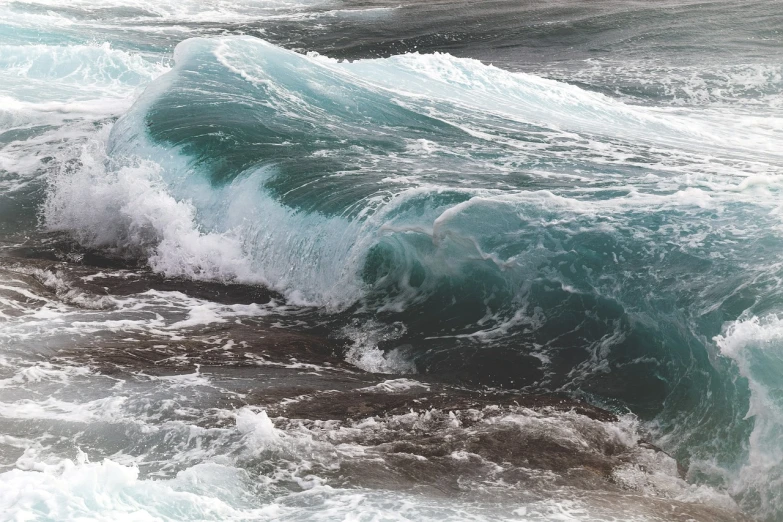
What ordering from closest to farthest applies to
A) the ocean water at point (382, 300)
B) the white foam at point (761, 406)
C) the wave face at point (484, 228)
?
the ocean water at point (382, 300) < the white foam at point (761, 406) < the wave face at point (484, 228)

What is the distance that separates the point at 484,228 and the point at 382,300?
4.08ft

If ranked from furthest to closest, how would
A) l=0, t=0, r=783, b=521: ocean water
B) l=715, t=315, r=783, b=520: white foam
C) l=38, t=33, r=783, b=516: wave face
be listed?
l=38, t=33, r=783, b=516: wave face, l=715, t=315, r=783, b=520: white foam, l=0, t=0, r=783, b=521: ocean water

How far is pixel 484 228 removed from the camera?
27.1ft

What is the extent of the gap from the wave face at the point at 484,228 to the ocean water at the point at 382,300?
3 cm

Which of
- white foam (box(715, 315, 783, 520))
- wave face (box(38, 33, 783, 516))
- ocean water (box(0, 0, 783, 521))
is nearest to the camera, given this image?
ocean water (box(0, 0, 783, 521))

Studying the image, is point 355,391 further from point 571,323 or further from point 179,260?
point 179,260

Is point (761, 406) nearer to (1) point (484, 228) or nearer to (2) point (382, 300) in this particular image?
(1) point (484, 228)

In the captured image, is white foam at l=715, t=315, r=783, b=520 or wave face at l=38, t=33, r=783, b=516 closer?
white foam at l=715, t=315, r=783, b=520

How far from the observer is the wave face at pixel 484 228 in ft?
21.8

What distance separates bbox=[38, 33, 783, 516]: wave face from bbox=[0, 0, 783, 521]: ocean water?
0.03 metres

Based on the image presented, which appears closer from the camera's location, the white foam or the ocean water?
the ocean water

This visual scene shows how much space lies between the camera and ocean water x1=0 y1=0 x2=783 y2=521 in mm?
5098

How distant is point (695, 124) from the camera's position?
13.7m

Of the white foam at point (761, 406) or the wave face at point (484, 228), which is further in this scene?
the wave face at point (484, 228)
